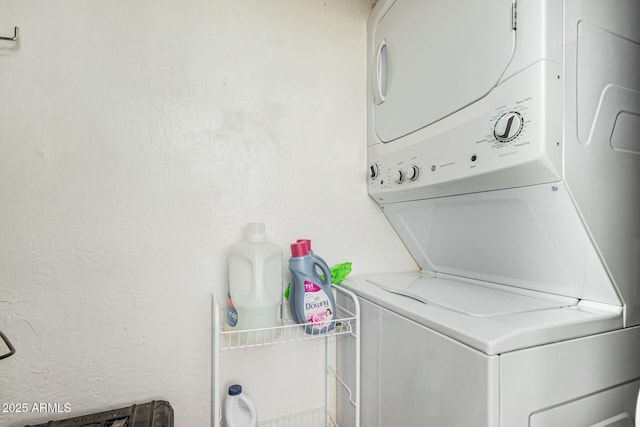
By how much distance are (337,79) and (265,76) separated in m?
0.40

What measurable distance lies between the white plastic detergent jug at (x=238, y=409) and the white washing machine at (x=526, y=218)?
0.53 metres

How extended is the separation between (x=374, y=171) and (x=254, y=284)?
2.79ft

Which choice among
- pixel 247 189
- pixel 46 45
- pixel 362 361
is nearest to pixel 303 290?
pixel 362 361

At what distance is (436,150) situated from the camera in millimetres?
1197

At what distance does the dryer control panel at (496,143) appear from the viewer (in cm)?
86

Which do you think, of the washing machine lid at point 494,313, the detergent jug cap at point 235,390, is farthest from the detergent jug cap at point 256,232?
the detergent jug cap at point 235,390

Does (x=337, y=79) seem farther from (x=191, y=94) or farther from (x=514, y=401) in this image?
(x=514, y=401)

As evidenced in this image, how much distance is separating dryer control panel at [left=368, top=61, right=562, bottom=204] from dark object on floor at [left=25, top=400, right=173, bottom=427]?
4.53 ft

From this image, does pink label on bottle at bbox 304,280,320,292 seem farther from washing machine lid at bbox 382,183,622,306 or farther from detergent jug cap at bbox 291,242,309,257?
washing machine lid at bbox 382,183,622,306

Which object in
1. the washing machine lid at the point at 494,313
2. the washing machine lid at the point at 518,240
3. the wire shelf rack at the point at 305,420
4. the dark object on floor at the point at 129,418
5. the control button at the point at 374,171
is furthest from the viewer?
the control button at the point at 374,171

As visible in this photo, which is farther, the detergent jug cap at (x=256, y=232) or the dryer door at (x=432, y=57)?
the detergent jug cap at (x=256, y=232)

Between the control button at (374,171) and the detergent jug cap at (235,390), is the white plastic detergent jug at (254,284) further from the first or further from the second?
the control button at (374,171)

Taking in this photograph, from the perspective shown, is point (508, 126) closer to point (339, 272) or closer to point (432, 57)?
point (432, 57)

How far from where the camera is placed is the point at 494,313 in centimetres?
96
